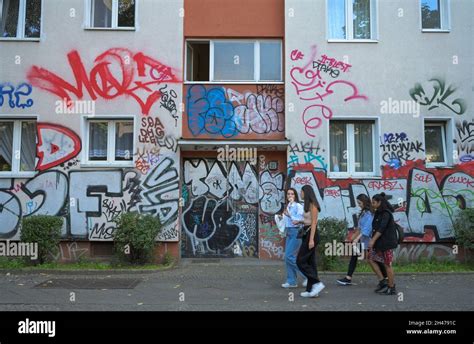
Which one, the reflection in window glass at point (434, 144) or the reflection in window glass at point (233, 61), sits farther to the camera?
the reflection in window glass at point (233, 61)

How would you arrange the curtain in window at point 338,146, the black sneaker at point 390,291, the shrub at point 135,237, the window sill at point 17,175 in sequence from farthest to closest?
the curtain in window at point 338,146 < the window sill at point 17,175 < the shrub at point 135,237 < the black sneaker at point 390,291

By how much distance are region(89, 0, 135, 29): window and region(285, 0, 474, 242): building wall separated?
4142mm

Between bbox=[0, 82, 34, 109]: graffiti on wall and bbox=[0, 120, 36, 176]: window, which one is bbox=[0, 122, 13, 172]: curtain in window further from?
bbox=[0, 82, 34, 109]: graffiti on wall

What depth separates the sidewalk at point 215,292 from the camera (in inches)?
308

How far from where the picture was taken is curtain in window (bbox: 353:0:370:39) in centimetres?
1269

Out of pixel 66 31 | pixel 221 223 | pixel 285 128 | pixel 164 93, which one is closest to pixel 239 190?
pixel 221 223

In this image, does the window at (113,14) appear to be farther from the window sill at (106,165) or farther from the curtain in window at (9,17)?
the window sill at (106,165)

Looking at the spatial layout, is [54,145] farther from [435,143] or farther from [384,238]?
[435,143]

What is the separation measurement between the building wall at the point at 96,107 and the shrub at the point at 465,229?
688 cm

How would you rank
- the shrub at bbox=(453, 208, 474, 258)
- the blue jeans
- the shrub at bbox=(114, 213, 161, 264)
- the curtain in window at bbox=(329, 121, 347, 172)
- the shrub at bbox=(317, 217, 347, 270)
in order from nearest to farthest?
the blue jeans < the shrub at bbox=(317, 217, 347, 270) < the shrub at bbox=(114, 213, 161, 264) < the shrub at bbox=(453, 208, 474, 258) < the curtain in window at bbox=(329, 121, 347, 172)

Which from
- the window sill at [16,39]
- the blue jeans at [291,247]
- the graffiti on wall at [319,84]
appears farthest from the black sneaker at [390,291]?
the window sill at [16,39]

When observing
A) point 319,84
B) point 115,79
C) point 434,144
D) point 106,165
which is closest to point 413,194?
point 434,144

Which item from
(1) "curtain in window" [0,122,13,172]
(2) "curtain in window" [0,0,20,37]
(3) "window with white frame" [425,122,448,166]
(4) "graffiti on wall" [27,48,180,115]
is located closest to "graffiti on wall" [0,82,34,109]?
(4) "graffiti on wall" [27,48,180,115]
